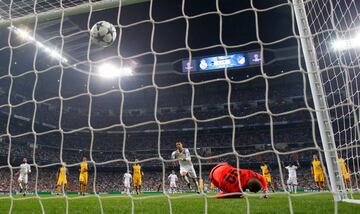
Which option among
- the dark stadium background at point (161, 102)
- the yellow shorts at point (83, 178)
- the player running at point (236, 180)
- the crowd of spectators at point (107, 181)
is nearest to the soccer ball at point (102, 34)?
the player running at point (236, 180)

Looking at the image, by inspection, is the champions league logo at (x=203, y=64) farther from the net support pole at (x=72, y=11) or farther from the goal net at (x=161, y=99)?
the net support pole at (x=72, y=11)

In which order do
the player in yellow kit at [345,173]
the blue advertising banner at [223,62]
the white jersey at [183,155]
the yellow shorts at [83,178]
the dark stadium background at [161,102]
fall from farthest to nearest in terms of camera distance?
the blue advertising banner at [223,62] < the dark stadium background at [161,102] < the yellow shorts at [83,178] < the white jersey at [183,155] < the player in yellow kit at [345,173]

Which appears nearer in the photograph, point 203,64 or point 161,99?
point 203,64

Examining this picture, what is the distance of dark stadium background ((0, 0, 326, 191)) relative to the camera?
74.7 feet

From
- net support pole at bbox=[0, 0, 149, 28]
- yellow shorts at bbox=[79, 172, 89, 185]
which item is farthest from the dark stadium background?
net support pole at bbox=[0, 0, 149, 28]

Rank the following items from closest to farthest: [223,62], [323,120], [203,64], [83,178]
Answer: [323,120] < [83,178] < [223,62] < [203,64]

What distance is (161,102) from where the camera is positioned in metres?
31.9

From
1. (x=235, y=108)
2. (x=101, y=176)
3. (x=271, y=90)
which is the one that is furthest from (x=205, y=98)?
(x=101, y=176)

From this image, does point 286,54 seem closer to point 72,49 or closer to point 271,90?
point 271,90

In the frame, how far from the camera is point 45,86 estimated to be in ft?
90.1

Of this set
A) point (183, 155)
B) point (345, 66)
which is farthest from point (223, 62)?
point (345, 66)

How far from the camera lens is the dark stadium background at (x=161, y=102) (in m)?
22.8

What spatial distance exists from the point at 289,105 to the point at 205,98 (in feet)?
24.5

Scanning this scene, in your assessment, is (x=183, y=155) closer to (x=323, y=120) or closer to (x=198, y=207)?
(x=198, y=207)
